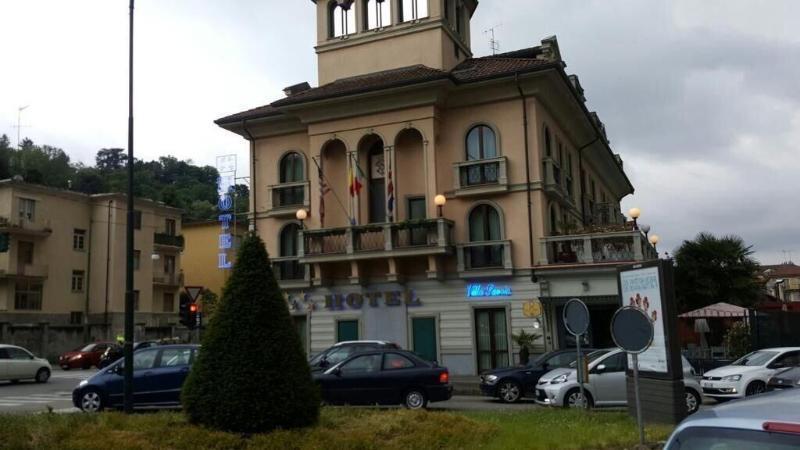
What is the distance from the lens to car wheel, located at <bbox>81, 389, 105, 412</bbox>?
656 inches

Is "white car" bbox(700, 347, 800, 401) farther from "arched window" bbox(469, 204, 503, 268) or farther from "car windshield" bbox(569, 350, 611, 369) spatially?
"arched window" bbox(469, 204, 503, 268)

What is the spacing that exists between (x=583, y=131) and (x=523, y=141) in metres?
8.35

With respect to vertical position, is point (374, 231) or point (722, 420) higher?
point (374, 231)

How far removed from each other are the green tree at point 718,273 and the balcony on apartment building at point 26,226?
40.7 meters

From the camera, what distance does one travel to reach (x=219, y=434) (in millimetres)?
9648

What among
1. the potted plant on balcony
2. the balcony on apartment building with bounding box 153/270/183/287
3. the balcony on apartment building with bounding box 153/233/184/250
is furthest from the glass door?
the balcony on apartment building with bounding box 153/270/183/287

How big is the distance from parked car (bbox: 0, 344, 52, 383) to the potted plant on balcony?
1888cm

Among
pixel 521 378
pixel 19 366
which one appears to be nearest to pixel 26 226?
pixel 19 366

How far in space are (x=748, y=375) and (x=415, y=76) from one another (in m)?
15.2

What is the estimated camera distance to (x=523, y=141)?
2608 cm

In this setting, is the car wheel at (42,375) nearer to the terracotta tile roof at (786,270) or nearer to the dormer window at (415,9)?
the dormer window at (415,9)

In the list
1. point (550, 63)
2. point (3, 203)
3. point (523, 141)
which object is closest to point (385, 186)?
point (523, 141)

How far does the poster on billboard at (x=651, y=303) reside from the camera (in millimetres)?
12422

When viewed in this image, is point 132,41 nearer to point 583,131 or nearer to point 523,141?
point 523,141
